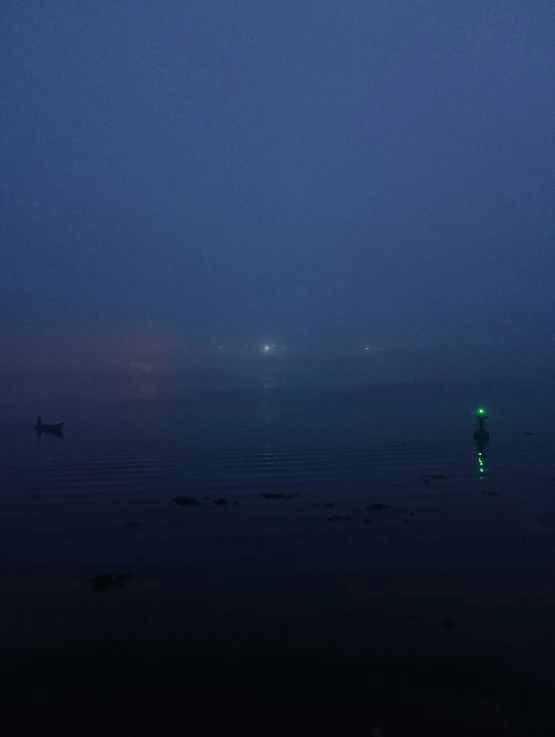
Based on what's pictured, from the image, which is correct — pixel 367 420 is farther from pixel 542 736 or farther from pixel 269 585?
pixel 542 736

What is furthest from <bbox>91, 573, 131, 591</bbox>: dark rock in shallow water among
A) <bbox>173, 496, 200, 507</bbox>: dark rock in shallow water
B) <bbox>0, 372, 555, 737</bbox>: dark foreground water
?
<bbox>173, 496, 200, 507</bbox>: dark rock in shallow water

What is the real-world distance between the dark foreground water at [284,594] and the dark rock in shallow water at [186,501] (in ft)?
2.02

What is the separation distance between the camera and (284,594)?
40.8 feet

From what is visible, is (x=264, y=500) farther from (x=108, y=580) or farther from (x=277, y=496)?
(x=108, y=580)

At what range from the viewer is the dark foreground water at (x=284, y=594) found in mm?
8625

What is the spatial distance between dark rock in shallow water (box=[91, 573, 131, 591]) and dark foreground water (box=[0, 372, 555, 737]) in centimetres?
21

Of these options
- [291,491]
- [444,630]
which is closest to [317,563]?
[444,630]

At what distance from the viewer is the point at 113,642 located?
34.3 feet

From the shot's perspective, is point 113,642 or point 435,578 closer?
point 113,642

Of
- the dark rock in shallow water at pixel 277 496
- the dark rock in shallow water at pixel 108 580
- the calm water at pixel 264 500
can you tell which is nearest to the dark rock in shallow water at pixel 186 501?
the calm water at pixel 264 500

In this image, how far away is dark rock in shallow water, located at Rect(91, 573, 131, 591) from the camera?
510 inches

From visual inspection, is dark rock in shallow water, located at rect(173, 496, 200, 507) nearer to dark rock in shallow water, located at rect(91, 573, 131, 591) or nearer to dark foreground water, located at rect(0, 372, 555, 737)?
dark foreground water, located at rect(0, 372, 555, 737)

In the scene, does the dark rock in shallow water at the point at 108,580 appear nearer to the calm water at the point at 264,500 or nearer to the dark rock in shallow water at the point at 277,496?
the calm water at the point at 264,500

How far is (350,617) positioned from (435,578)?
118 inches
